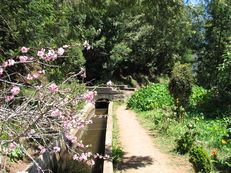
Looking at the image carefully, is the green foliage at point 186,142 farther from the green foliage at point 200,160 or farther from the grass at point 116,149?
the grass at point 116,149

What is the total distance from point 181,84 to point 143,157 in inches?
234

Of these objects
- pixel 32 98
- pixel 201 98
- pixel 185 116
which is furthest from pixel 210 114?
pixel 32 98

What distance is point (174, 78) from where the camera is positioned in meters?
16.4

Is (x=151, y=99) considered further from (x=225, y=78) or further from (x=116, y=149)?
(x=116, y=149)

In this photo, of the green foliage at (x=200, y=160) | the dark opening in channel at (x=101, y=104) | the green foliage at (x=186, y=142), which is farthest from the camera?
the dark opening in channel at (x=101, y=104)

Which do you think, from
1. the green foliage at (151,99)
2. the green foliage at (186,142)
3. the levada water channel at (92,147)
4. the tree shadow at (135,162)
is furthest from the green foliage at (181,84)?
the tree shadow at (135,162)

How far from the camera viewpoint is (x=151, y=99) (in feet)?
71.4

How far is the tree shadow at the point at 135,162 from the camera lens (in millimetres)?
10133

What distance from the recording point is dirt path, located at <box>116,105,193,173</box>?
32.1 ft

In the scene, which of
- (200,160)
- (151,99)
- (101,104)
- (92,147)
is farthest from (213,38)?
(200,160)

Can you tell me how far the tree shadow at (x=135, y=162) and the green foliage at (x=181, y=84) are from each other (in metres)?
5.61

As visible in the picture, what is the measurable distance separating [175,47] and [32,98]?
3412 cm

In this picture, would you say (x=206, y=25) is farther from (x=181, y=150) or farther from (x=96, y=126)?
(x=181, y=150)

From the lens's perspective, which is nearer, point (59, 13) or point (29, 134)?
point (29, 134)
